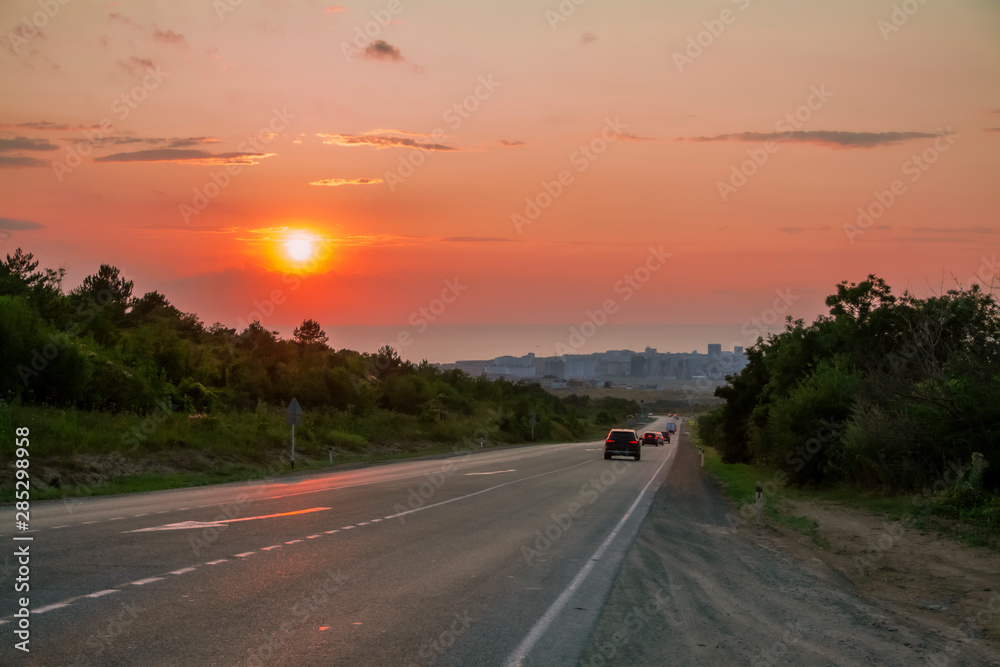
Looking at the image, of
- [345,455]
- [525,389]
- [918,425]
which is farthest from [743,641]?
[525,389]

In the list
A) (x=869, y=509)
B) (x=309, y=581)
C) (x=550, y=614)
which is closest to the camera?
(x=550, y=614)

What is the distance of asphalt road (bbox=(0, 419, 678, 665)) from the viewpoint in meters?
7.38

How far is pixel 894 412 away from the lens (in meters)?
23.3

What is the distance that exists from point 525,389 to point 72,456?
346 ft

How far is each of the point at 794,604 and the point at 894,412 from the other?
1473 cm

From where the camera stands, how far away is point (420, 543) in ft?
46.0

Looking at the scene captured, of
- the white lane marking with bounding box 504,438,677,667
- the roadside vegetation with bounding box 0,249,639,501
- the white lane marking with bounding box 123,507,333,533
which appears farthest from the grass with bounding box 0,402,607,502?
the white lane marking with bounding box 504,438,677,667

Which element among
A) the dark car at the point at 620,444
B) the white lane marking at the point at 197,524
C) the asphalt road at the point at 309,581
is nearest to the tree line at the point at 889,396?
the asphalt road at the point at 309,581

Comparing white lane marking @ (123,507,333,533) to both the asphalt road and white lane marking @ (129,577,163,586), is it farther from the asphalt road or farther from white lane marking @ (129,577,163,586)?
white lane marking @ (129,577,163,586)

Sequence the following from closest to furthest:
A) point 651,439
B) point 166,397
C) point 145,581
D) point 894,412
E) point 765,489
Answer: point 145,581, point 894,412, point 765,489, point 166,397, point 651,439

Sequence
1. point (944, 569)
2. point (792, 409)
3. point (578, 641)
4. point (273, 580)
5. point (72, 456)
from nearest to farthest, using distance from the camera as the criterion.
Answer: point (578, 641) → point (273, 580) → point (944, 569) → point (72, 456) → point (792, 409)

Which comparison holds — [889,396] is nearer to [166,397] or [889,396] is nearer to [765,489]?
[765,489]

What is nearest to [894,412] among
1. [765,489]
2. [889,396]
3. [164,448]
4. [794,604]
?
[889,396]

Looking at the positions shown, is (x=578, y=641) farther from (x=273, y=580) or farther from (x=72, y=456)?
(x=72, y=456)
